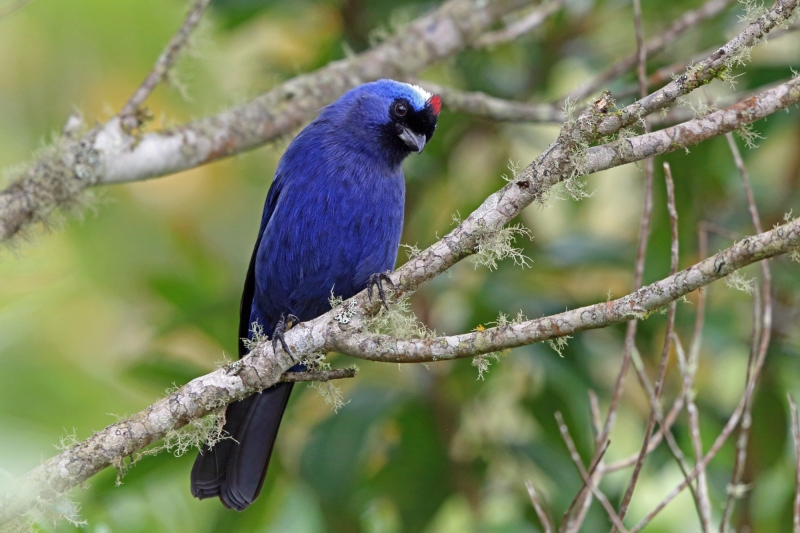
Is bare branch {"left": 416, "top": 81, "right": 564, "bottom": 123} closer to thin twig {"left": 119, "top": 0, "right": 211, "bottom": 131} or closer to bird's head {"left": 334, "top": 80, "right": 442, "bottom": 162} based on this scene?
bird's head {"left": 334, "top": 80, "right": 442, "bottom": 162}

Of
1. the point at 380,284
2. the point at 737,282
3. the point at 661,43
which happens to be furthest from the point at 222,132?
the point at 737,282

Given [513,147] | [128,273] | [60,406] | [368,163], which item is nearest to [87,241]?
[128,273]

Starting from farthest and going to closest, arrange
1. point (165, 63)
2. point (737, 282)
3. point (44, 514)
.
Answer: point (165, 63)
point (44, 514)
point (737, 282)

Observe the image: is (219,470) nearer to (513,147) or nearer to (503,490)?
(503,490)

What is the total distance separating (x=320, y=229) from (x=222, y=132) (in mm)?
687

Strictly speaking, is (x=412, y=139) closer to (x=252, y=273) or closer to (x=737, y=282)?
(x=252, y=273)

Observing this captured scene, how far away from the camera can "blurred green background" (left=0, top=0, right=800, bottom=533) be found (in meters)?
3.92

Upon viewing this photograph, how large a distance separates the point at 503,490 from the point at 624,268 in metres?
1.27

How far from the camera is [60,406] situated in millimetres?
3896

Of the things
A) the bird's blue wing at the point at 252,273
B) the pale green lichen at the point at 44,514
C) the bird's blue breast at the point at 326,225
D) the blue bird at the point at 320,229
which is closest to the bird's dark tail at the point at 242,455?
the blue bird at the point at 320,229

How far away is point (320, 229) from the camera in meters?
3.28

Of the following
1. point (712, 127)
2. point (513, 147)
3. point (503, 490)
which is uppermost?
point (513, 147)

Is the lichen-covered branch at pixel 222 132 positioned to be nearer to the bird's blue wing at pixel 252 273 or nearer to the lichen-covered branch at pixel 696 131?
the bird's blue wing at pixel 252 273

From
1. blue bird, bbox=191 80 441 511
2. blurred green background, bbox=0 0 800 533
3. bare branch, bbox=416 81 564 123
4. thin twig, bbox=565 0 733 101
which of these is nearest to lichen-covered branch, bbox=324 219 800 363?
blue bird, bbox=191 80 441 511
